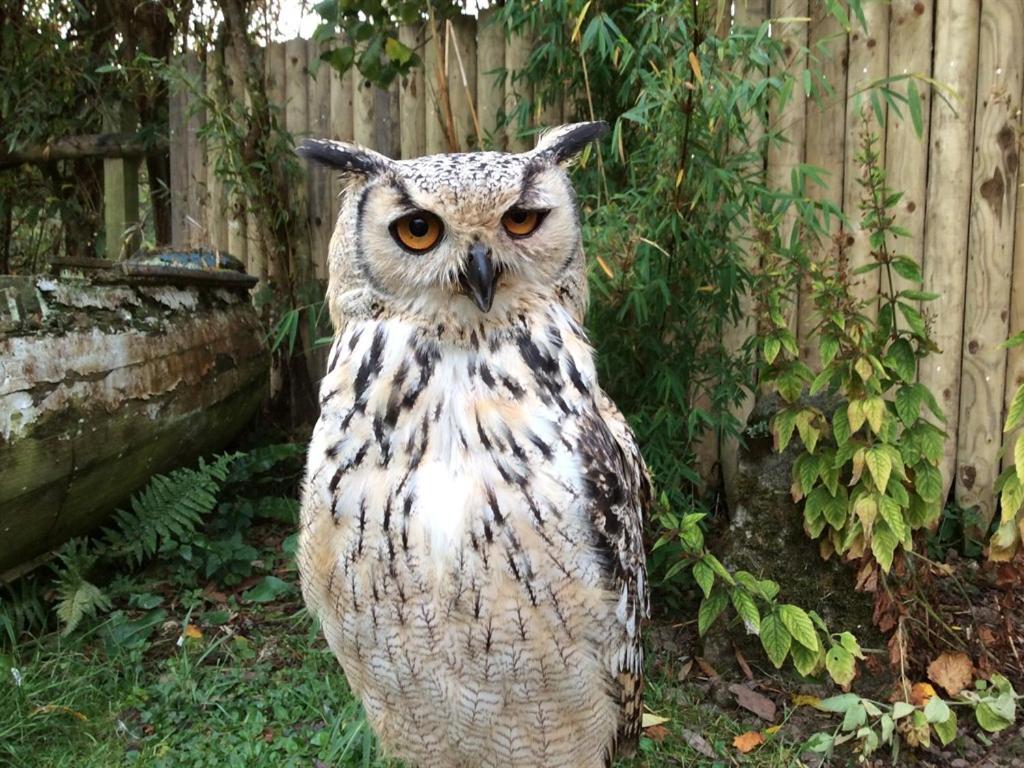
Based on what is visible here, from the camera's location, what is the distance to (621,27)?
249 cm

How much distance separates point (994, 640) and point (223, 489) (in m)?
2.73

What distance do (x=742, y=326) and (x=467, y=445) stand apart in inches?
73.5

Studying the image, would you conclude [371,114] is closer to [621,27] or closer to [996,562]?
[621,27]

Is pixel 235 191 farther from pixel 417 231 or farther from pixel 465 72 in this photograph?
pixel 417 231

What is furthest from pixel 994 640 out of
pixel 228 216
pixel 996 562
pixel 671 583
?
pixel 228 216

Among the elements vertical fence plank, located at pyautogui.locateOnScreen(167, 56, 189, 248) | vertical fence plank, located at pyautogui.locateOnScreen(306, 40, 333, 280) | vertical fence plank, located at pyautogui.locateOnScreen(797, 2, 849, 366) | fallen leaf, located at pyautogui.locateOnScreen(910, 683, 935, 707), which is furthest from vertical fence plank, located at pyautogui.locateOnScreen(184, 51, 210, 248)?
fallen leaf, located at pyautogui.locateOnScreen(910, 683, 935, 707)

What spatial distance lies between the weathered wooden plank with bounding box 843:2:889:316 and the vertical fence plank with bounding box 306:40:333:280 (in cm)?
217

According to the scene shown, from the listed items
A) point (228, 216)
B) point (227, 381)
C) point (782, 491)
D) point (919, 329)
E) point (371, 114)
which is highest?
point (371, 114)

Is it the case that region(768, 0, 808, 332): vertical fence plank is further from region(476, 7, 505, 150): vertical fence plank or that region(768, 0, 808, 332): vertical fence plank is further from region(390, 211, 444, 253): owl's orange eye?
region(390, 211, 444, 253): owl's orange eye

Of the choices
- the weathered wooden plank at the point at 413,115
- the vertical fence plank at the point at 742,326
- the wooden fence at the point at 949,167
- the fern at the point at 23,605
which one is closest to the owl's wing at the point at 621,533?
the vertical fence plank at the point at 742,326

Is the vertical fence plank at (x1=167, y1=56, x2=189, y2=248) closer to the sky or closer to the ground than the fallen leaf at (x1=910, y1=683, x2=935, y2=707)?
closer to the sky

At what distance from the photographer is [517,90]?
10.2 feet

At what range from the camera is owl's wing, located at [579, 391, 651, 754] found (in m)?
1.32

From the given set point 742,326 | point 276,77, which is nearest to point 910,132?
point 742,326
